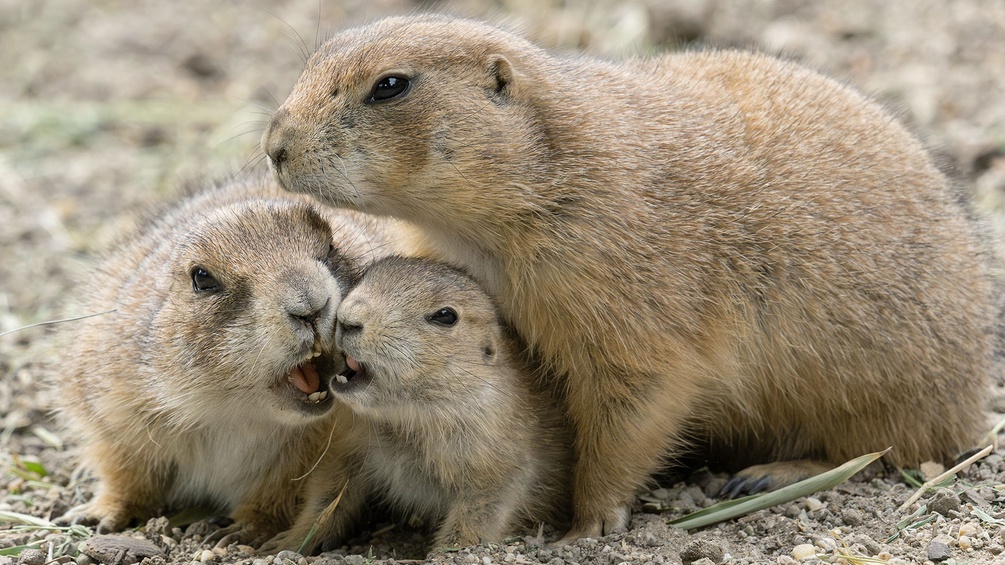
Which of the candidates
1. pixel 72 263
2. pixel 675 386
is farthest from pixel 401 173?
pixel 72 263

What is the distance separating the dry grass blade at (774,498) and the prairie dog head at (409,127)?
1.94 metres

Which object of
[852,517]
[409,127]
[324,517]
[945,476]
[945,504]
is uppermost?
[409,127]

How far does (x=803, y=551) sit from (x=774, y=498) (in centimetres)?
64

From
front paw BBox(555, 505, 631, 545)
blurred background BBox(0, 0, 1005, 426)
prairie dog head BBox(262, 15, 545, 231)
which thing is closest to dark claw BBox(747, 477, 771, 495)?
front paw BBox(555, 505, 631, 545)

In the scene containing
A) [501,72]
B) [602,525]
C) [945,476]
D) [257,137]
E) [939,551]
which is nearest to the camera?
[939,551]

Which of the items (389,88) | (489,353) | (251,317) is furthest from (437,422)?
(389,88)

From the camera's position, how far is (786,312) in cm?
606

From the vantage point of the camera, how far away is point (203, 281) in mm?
5629

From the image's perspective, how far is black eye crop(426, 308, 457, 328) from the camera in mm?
5445

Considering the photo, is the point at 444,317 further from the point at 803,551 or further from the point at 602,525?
the point at 803,551

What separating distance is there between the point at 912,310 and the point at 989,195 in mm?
4078

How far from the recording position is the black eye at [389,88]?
213 inches

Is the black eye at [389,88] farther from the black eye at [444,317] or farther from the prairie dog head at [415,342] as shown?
the black eye at [444,317]

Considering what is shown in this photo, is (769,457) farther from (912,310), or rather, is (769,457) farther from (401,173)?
(401,173)
